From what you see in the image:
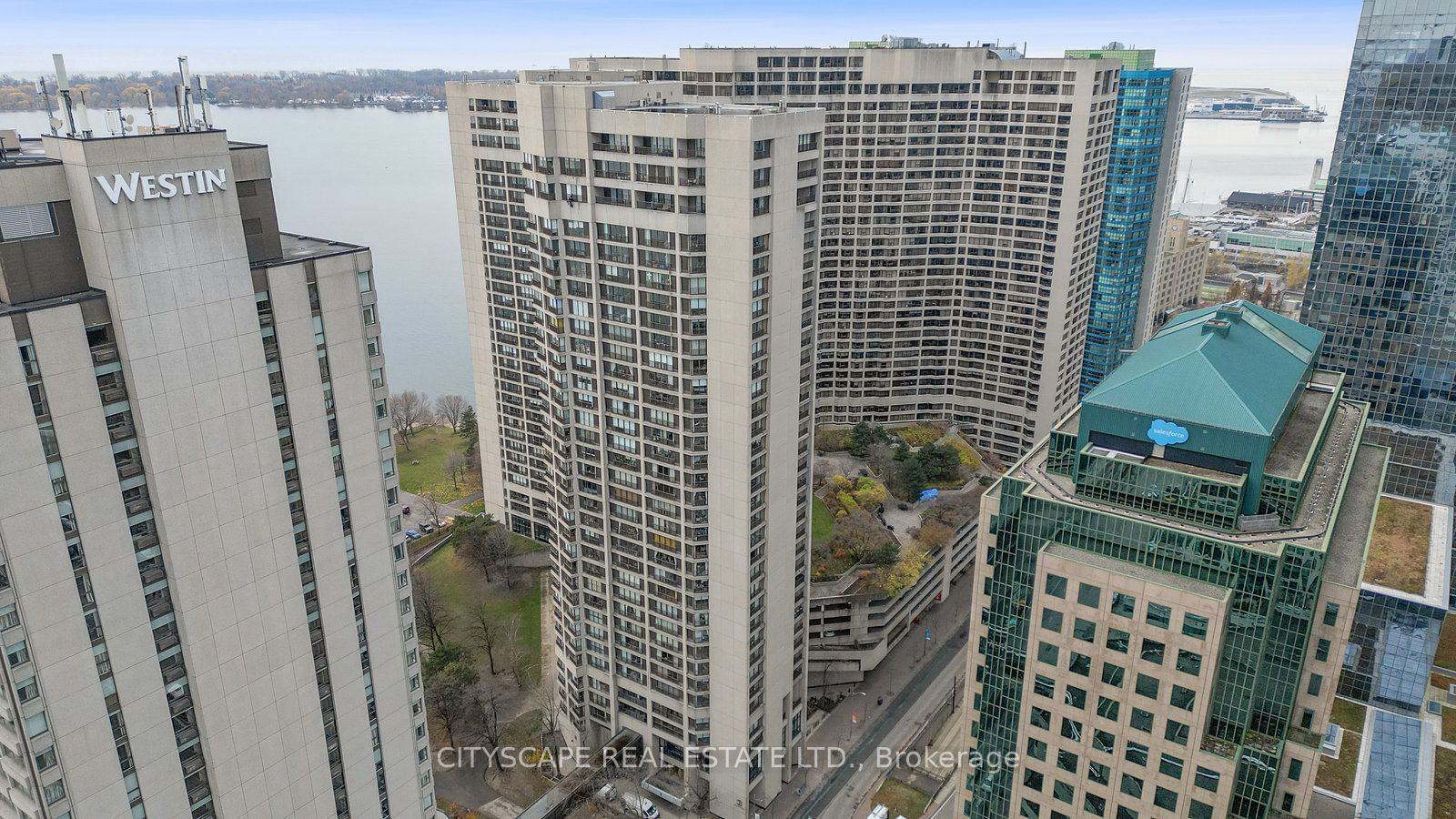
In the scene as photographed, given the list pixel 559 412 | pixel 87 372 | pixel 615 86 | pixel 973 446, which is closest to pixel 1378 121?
pixel 973 446

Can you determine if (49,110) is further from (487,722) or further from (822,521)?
(822,521)

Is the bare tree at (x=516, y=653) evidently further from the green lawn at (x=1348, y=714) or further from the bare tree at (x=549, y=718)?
the green lawn at (x=1348, y=714)

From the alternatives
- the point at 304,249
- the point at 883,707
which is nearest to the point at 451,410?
the point at 883,707

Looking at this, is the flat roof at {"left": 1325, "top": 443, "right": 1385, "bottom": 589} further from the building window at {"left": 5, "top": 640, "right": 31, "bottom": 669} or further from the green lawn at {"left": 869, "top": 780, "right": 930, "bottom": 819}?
the building window at {"left": 5, "top": 640, "right": 31, "bottom": 669}

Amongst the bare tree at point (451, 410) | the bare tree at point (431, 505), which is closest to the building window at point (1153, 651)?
the bare tree at point (431, 505)

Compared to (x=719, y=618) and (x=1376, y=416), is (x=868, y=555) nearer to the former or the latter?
(x=719, y=618)

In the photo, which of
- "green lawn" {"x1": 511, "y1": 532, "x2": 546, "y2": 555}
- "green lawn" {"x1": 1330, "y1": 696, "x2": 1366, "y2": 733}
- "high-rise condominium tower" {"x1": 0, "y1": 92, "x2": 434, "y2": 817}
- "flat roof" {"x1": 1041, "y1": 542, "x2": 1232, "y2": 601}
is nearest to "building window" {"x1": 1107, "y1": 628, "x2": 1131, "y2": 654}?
"flat roof" {"x1": 1041, "y1": 542, "x2": 1232, "y2": 601}
